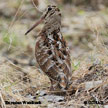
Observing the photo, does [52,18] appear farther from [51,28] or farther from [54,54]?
[54,54]

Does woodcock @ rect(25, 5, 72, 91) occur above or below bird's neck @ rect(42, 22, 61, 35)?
below

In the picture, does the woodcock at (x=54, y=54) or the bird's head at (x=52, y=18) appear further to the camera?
the bird's head at (x=52, y=18)

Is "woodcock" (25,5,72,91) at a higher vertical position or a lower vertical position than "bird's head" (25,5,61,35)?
lower

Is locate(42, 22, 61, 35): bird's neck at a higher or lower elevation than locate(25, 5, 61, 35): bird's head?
lower

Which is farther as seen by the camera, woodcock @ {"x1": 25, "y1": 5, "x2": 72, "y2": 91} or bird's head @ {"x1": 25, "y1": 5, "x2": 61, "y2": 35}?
bird's head @ {"x1": 25, "y1": 5, "x2": 61, "y2": 35}

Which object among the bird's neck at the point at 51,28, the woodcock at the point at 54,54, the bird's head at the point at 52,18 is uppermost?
the bird's head at the point at 52,18

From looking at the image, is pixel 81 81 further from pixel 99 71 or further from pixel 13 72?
pixel 13 72

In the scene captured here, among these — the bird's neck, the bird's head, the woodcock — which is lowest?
the woodcock

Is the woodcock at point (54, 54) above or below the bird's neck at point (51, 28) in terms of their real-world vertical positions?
below
